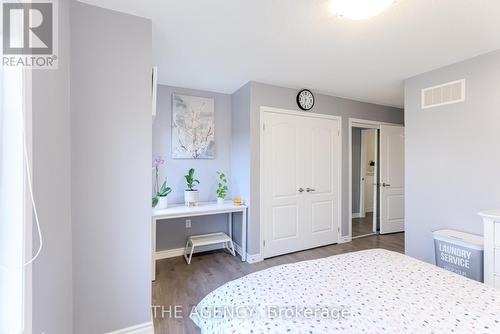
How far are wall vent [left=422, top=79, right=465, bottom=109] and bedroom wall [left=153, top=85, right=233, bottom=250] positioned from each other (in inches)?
102

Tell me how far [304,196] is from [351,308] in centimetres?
237

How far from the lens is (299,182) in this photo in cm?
333

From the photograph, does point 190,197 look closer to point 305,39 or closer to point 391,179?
point 305,39

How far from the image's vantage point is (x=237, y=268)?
2830 millimetres

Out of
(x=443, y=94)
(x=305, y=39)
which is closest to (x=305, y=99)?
(x=305, y=39)

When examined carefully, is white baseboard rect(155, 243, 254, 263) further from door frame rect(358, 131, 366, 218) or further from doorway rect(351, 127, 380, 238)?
door frame rect(358, 131, 366, 218)

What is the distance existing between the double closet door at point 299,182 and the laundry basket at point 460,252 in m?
1.45

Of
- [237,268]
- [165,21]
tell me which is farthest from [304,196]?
[165,21]

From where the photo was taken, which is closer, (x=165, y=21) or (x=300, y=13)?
(x=300, y=13)

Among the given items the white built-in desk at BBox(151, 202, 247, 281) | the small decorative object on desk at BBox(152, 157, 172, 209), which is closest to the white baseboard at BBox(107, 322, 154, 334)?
the white built-in desk at BBox(151, 202, 247, 281)

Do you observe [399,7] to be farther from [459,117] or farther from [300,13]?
[459,117]

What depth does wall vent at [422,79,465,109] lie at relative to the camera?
2.40 metres

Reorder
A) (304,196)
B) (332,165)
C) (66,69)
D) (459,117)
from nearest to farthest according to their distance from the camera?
(66,69) < (459,117) < (304,196) < (332,165)

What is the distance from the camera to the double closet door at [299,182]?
3.12m
